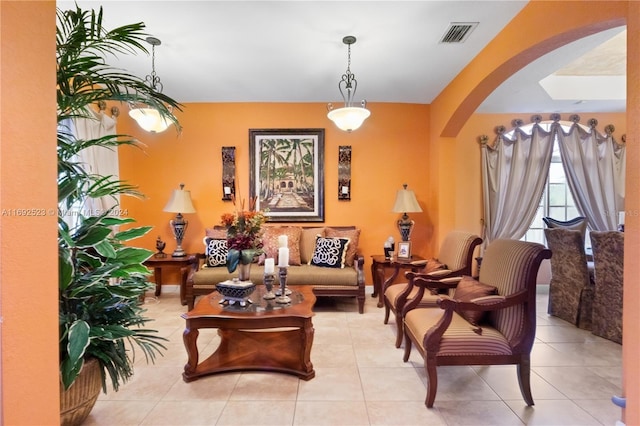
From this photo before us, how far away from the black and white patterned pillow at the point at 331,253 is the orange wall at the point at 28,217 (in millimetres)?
2930

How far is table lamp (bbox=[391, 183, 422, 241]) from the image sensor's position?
13.2 feet

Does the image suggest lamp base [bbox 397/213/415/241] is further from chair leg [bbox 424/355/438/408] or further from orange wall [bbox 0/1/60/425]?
orange wall [bbox 0/1/60/425]

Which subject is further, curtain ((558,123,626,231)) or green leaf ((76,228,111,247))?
curtain ((558,123,626,231))

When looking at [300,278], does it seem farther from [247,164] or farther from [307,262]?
[247,164]

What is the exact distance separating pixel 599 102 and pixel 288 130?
4.35m

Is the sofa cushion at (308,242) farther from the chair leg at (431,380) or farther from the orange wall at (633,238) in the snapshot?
the orange wall at (633,238)

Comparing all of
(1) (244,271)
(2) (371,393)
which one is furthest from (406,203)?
(2) (371,393)

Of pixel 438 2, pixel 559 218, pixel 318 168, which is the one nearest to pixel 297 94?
pixel 318 168

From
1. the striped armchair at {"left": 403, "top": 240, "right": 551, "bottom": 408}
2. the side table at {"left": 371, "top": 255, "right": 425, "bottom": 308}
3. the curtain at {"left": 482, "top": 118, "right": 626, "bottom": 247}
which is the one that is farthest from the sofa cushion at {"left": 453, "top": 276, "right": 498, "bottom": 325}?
the curtain at {"left": 482, "top": 118, "right": 626, "bottom": 247}

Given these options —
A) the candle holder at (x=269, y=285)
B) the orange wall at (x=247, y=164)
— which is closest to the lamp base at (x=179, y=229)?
the orange wall at (x=247, y=164)

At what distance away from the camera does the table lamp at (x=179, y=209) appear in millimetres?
4082

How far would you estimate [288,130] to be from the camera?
4.43 m

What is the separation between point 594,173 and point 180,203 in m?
6.00

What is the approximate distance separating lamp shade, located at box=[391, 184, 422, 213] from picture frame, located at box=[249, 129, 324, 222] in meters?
1.08
